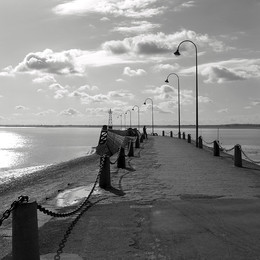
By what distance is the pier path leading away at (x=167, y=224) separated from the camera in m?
5.83

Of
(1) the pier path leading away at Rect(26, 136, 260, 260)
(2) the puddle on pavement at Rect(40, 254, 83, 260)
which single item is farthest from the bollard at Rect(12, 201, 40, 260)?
(1) the pier path leading away at Rect(26, 136, 260, 260)

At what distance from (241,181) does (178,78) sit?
1759 inches

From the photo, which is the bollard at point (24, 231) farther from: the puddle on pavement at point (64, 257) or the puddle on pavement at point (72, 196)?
the puddle on pavement at point (72, 196)

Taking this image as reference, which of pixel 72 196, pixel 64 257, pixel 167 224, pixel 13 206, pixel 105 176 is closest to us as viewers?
pixel 13 206

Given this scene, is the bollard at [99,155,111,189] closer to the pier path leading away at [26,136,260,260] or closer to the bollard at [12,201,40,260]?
the pier path leading away at [26,136,260,260]

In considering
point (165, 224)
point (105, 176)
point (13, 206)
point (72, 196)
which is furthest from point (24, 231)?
point (105, 176)

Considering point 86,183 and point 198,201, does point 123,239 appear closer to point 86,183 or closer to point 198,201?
point 198,201

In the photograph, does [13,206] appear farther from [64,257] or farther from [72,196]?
[72,196]

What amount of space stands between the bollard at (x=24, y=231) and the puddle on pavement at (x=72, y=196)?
15.2 feet

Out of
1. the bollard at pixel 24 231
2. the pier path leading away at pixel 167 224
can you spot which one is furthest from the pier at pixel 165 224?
the bollard at pixel 24 231

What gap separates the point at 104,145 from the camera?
1387 inches

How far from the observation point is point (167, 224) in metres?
7.40

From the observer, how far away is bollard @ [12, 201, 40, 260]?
186 inches

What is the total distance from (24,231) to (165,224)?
11.2ft
